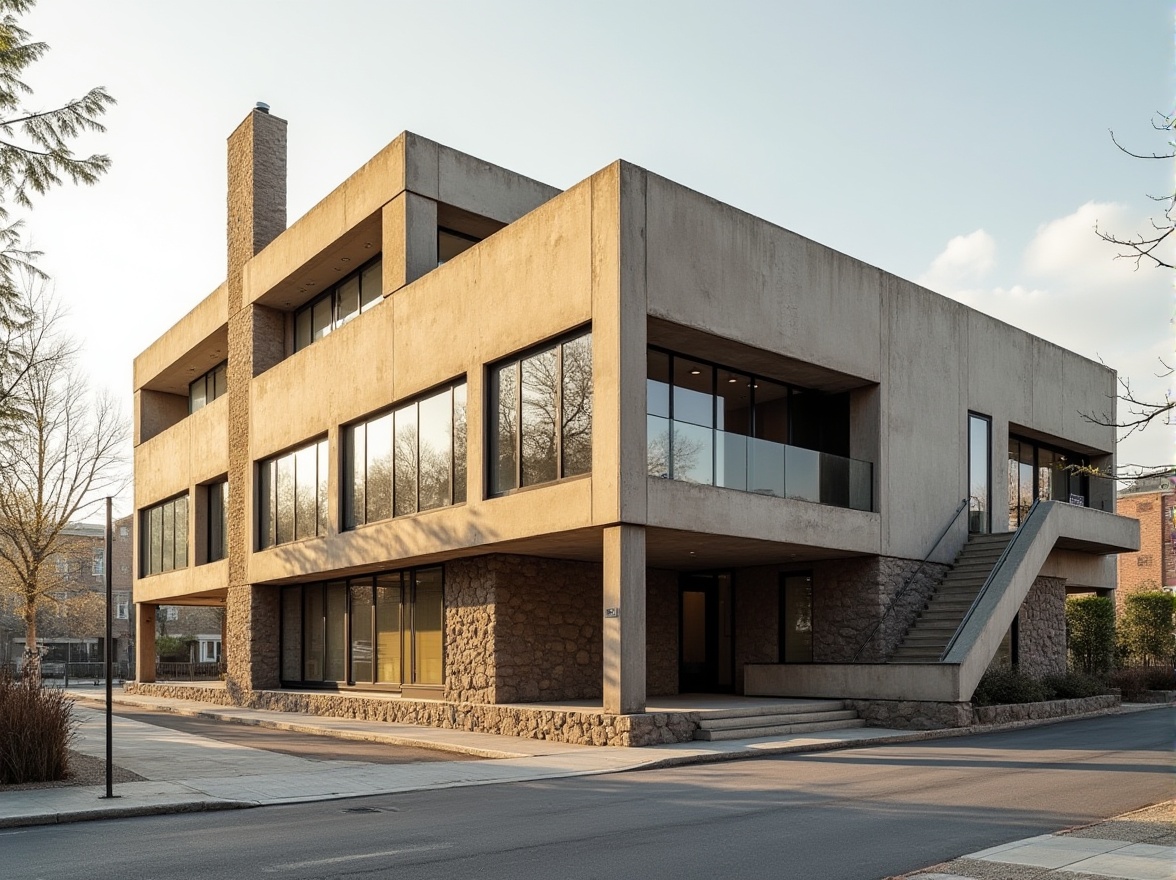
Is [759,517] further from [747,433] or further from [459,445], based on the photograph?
[459,445]

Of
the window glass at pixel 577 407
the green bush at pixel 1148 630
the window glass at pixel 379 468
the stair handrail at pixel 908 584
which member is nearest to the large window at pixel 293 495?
the window glass at pixel 379 468

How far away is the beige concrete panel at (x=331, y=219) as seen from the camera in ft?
80.2

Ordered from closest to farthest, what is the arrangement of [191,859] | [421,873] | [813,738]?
[421,873] → [191,859] → [813,738]

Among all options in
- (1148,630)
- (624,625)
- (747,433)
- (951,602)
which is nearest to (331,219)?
(747,433)

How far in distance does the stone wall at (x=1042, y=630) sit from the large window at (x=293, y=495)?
16.9 meters

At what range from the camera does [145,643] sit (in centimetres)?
3978

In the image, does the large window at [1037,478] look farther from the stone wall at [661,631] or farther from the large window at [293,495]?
the large window at [293,495]

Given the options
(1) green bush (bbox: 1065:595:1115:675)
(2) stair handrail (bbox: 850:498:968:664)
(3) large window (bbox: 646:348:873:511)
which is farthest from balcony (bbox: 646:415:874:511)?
(1) green bush (bbox: 1065:595:1115:675)

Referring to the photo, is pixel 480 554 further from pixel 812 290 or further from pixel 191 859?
pixel 191 859

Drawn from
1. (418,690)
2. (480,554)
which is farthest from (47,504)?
(480,554)

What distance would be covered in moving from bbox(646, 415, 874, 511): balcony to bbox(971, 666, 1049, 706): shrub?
4.11 metres

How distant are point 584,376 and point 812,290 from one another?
557cm

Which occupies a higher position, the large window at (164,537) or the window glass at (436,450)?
the window glass at (436,450)

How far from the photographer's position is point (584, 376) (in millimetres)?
18703
